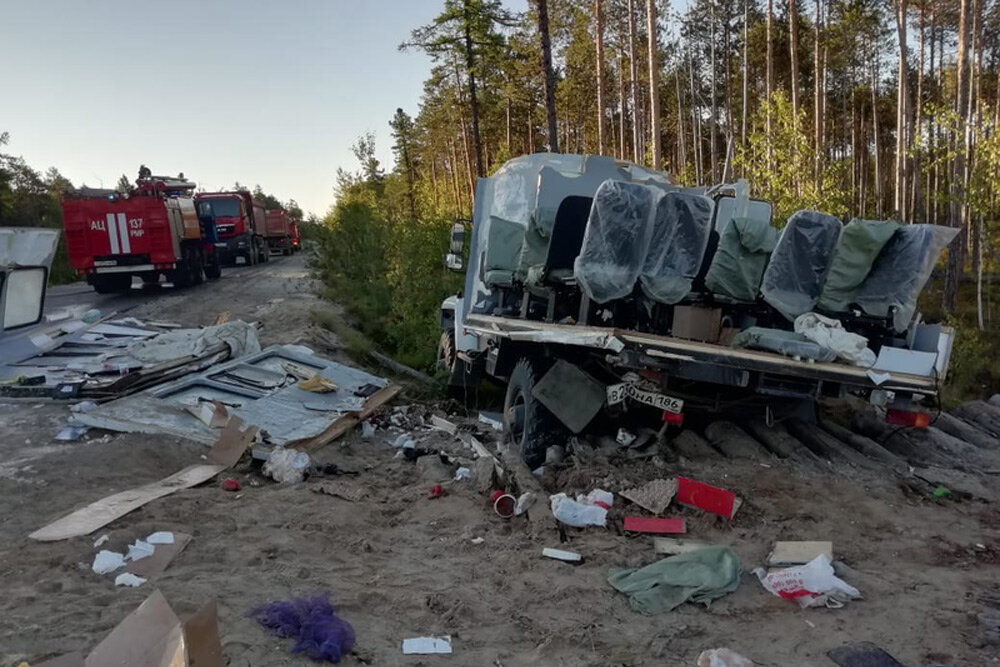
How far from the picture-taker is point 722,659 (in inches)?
122

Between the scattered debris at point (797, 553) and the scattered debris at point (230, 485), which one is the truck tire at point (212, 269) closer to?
the scattered debris at point (230, 485)

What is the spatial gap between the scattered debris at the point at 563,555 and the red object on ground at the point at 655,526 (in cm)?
49

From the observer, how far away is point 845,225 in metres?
5.51

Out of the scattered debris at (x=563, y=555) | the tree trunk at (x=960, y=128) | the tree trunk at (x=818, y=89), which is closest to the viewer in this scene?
the scattered debris at (x=563, y=555)

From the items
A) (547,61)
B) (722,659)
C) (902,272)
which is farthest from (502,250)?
(547,61)

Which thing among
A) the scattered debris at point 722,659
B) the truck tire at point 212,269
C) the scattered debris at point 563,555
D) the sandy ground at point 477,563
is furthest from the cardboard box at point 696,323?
the truck tire at point 212,269

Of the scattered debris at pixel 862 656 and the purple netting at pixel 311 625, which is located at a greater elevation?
the purple netting at pixel 311 625

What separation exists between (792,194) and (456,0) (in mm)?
15619

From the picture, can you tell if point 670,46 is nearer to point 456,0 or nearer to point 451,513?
point 456,0

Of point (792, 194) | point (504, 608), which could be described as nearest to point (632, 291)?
point (504, 608)

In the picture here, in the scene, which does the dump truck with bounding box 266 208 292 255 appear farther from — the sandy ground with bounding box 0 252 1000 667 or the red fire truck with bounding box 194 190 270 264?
the sandy ground with bounding box 0 252 1000 667

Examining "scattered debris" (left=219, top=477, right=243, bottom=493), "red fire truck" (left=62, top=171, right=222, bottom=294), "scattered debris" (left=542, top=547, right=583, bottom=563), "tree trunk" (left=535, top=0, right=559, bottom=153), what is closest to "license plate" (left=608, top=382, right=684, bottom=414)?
"scattered debris" (left=542, top=547, right=583, bottom=563)

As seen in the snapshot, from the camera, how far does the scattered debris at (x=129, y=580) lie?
380cm

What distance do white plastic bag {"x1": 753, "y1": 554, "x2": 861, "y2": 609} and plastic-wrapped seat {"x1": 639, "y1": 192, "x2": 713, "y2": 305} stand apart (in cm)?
219
